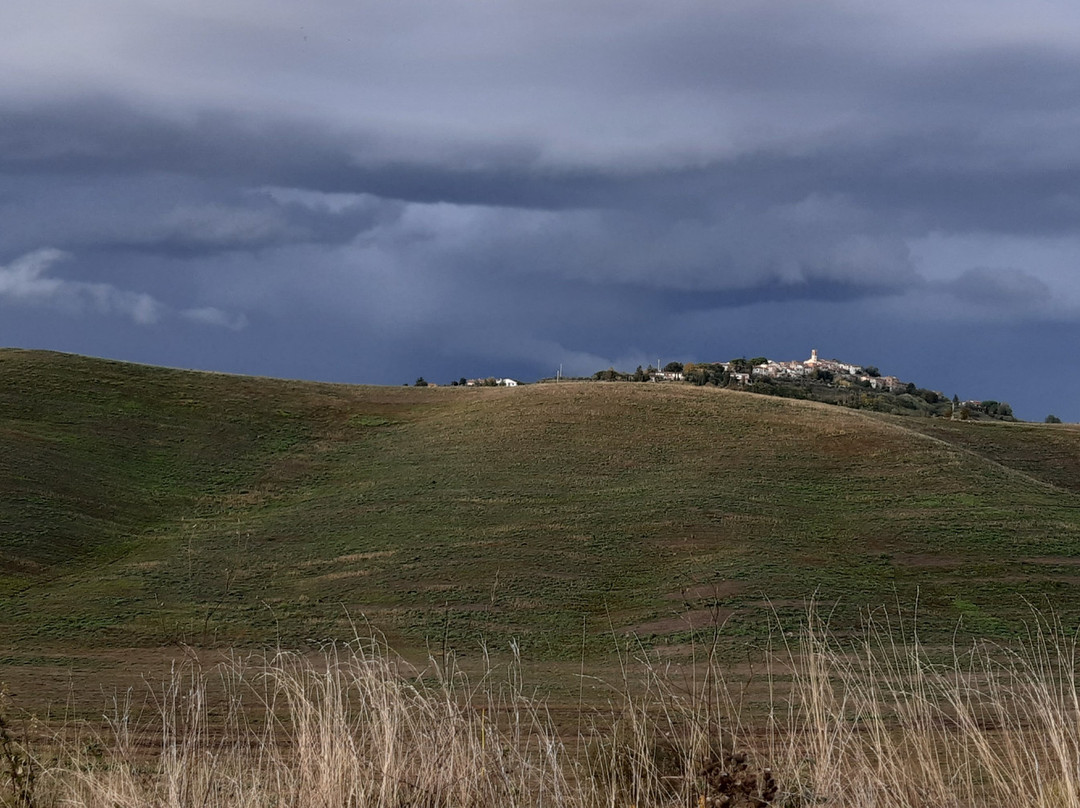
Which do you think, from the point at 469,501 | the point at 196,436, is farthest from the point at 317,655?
the point at 196,436

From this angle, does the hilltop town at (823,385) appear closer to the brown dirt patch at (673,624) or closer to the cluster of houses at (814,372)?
the cluster of houses at (814,372)

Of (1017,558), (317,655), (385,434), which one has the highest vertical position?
(385,434)

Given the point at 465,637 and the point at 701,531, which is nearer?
the point at 465,637

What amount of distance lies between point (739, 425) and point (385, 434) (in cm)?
1571

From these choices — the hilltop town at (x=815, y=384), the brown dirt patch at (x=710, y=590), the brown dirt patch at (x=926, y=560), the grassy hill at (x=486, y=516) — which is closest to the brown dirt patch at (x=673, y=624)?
the grassy hill at (x=486, y=516)

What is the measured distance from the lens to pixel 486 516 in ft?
108

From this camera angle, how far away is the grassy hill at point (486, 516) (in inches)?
993

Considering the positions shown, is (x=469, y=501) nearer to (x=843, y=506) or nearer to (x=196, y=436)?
(x=843, y=506)

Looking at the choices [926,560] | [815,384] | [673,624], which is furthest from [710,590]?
[815,384]

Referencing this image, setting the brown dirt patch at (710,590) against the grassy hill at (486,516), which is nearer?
the brown dirt patch at (710,590)

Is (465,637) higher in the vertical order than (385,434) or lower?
lower

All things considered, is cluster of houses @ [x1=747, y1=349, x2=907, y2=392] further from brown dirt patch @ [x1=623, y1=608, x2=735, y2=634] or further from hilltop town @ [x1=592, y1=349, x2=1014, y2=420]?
brown dirt patch @ [x1=623, y1=608, x2=735, y2=634]

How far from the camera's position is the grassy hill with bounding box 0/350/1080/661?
2523cm

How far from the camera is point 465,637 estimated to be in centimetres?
2353
